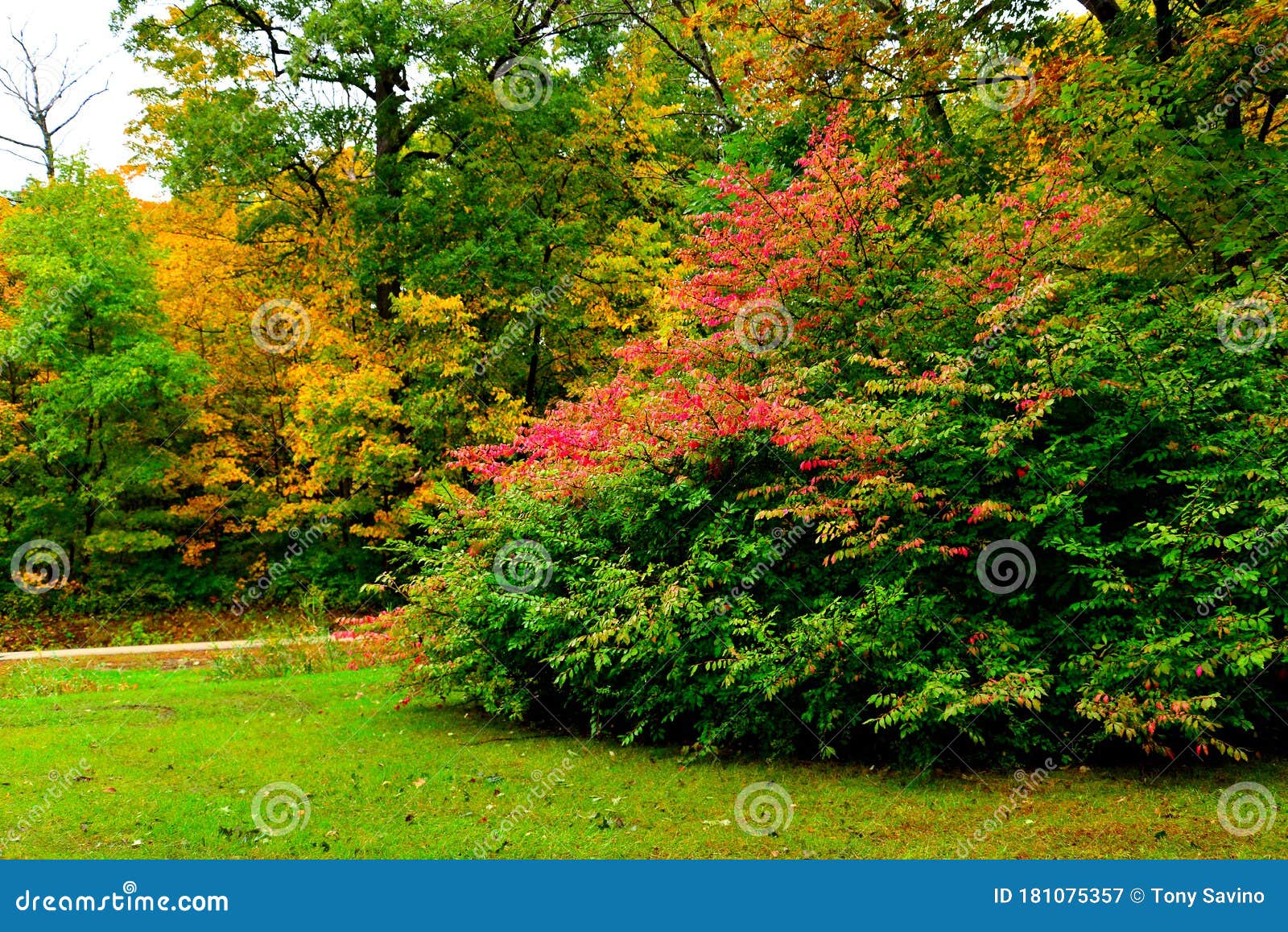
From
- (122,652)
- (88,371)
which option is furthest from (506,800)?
(88,371)

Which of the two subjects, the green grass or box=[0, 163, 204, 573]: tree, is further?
box=[0, 163, 204, 573]: tree

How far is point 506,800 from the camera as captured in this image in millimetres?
5535

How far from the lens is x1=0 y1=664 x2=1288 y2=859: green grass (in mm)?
4645

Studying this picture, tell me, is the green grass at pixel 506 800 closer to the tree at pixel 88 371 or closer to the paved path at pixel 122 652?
the paved path at pixel 122 652

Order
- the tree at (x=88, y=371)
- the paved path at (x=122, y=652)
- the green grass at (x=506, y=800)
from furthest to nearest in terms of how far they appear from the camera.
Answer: the tree at (x=88, y=371)
the paved path at (x=122, y=652)
the green grass at (x=506, y=800)

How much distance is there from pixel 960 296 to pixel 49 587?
2010cm

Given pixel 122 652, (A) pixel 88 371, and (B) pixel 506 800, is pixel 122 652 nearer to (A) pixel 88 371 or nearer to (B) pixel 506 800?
(A) pixel 88 371

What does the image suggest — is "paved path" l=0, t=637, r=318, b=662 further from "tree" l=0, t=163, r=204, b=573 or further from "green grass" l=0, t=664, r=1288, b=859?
"green grass" l=0, t=664, r=1288, b=859

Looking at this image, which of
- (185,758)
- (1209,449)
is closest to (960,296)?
(1209,449)

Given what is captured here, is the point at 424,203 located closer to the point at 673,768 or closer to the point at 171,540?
the point at 171,540

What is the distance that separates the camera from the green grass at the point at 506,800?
4.64 metres

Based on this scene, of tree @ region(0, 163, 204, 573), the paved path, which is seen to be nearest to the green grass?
the paved path

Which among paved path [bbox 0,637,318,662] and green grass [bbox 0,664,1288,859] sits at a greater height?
green grass [bbox 0,664,1288,859]

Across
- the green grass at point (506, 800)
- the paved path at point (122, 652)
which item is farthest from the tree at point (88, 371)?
the green grass at point (506, 800)
